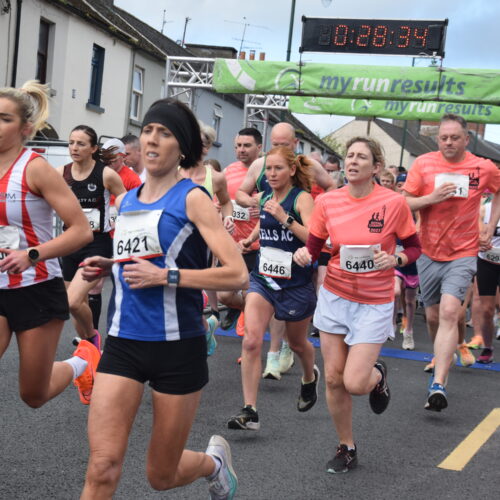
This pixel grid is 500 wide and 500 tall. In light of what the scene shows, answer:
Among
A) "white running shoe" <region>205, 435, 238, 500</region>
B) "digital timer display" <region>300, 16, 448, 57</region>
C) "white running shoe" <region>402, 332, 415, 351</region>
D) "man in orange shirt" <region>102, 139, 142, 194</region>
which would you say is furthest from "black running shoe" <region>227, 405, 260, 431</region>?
"digital timer display" <region>300, 16, 448, 57</region>

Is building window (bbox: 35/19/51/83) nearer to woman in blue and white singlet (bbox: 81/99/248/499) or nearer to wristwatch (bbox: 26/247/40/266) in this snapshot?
wristwatch (bbox: 26/247/40/266)

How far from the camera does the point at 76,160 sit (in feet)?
23.8

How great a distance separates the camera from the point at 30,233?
411 centimetres

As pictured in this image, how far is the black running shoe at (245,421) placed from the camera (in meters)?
5.43

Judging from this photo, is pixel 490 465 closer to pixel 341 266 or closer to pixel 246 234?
pixel 341 266

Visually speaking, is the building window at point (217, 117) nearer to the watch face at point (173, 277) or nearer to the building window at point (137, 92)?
the building window at point (137, 92)

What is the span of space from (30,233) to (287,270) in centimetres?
241

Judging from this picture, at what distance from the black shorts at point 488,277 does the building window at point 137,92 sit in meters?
19.9

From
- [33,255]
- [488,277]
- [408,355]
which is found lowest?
[408,355]

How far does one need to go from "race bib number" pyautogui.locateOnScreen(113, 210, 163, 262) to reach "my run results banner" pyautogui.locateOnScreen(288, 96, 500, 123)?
12.6 meters

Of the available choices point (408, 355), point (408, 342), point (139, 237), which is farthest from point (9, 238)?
point (408, 342)

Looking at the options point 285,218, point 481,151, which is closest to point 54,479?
point 285,218

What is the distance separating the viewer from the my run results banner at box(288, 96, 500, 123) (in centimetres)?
1509

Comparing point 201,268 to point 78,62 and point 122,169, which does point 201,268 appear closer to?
point 122,169
